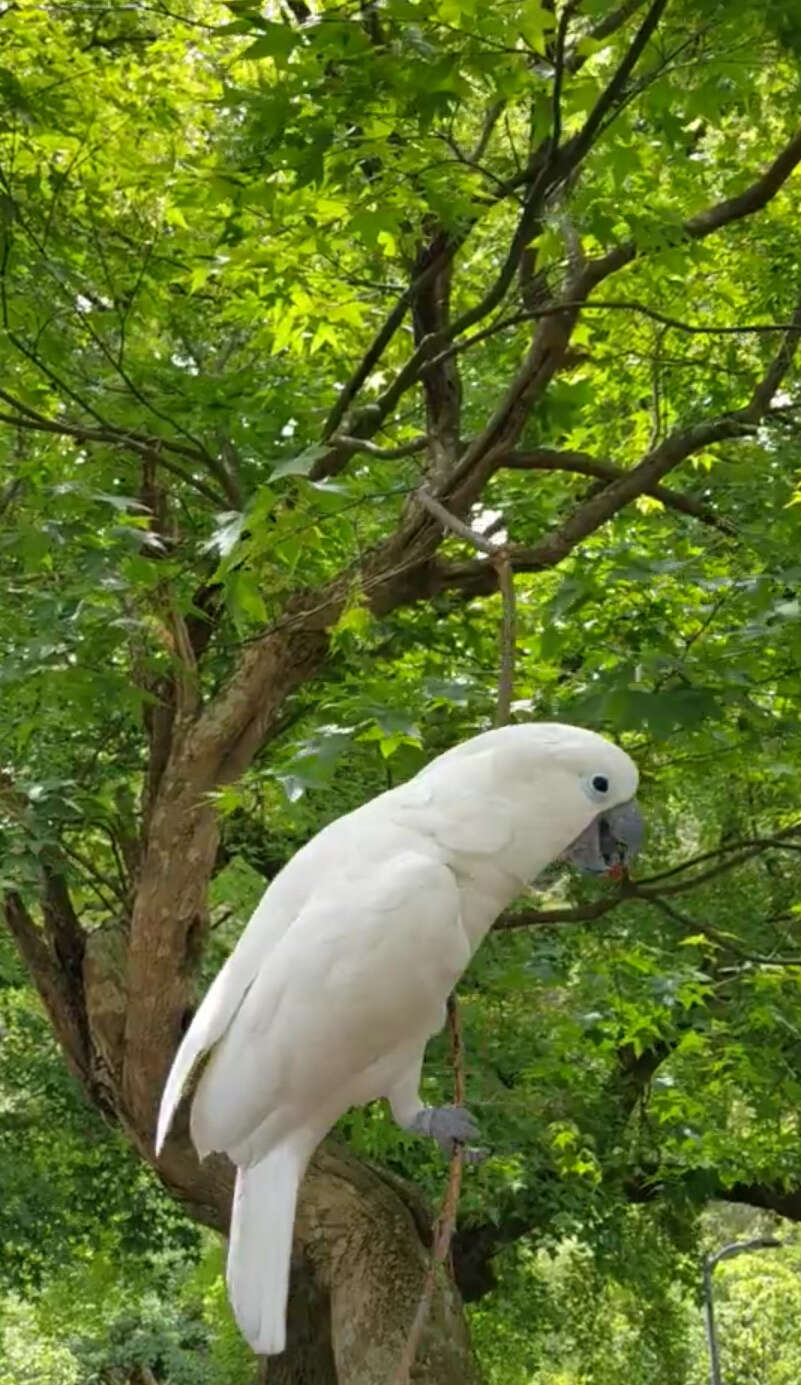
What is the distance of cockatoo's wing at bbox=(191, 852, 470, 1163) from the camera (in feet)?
4.10

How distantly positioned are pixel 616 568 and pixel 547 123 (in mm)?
844

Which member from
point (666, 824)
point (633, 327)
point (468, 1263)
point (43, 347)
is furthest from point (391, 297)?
point (468, 1263)

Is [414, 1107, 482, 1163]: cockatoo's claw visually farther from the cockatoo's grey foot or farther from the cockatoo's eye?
the cockatoo's eye

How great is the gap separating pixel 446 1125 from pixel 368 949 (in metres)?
0.27

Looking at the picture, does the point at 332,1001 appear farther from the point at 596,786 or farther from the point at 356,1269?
the point at 356,1269

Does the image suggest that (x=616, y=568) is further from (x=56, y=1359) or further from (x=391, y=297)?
(x=56, y=1359)

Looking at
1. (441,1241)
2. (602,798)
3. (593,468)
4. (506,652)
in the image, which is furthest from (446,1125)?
(593,468)

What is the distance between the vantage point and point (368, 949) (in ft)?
4.09

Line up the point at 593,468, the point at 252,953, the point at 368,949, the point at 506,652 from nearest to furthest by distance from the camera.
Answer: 1. the point at 368,949
2. the point at 252,953
3. the point at 506,652
4. the point at 593,468

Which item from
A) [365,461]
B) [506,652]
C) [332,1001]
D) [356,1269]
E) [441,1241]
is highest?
[365,461]

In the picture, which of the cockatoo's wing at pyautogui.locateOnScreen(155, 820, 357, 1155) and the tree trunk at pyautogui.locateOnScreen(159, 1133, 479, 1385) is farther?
the tree trunk at pyautogui.locateOnScreen(159, 1133, 479, 1385)

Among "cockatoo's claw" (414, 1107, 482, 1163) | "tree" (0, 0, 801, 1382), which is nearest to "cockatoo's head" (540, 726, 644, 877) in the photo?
"cockatoo's claw" (414, 1107, 482, 1163)

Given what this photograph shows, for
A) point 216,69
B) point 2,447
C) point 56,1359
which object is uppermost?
point 216,69

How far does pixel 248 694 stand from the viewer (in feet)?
11.3
